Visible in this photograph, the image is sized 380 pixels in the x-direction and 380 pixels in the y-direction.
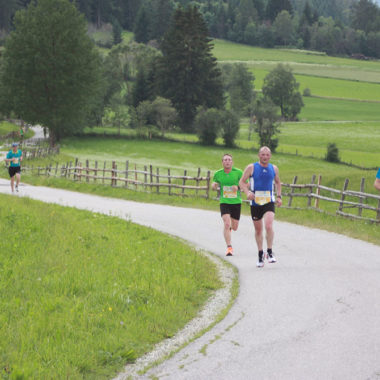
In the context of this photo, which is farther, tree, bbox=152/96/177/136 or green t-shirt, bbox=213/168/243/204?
tree, bbox=152/96/177/136

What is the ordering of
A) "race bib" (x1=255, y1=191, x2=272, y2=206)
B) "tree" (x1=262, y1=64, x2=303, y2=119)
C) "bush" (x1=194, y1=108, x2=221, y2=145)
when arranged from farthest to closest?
"tree" (x1=262, y1=64, x2=303, y2=119), "bush" (x1=194, y1=108, x2=221, y2=145), "race bib" (x1=255, y1=191, x2=272, y2=206)

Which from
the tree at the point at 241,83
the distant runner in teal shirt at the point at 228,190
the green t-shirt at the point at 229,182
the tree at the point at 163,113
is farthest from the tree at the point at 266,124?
the green t-shirt at the point at 229,182

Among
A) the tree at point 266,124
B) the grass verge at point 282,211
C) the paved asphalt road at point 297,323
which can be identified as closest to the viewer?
the paved asphalt road at point 297,323

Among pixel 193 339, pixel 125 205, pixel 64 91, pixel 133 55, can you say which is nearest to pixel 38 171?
pixel 125 205

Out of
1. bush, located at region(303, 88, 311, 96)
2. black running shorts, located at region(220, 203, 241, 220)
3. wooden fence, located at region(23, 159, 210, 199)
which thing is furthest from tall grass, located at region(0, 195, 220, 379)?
bush, located at region(303, 88, 311, 96)

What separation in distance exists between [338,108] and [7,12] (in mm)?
103952

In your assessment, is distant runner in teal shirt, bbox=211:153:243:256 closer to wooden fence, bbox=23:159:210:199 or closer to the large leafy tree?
wooden fence, bbox=23:159:210:199

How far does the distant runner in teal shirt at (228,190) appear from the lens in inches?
477

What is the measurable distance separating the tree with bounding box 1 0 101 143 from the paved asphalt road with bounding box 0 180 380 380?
165 feet

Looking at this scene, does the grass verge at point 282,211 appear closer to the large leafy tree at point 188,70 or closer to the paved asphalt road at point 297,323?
the paved asphalt road at point 297,323

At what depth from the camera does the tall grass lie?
20.2 feet

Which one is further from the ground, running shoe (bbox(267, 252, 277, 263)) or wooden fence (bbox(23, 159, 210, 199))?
running shoe (bbox(267, 252, 277, 263))

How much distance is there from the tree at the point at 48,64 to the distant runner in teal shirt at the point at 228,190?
5008 cm

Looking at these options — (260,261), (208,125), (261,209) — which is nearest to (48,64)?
(208,125)
